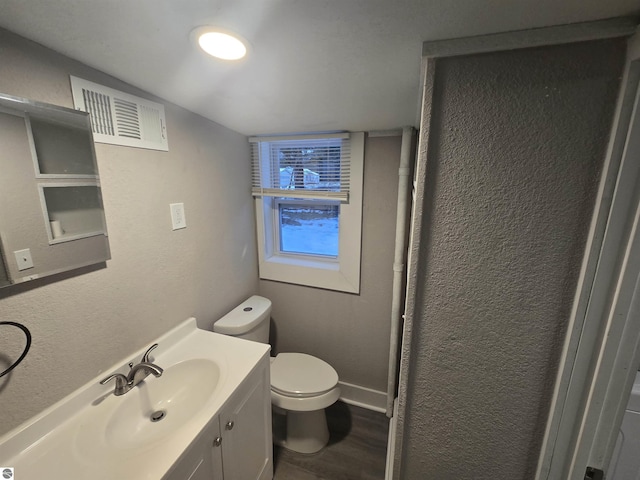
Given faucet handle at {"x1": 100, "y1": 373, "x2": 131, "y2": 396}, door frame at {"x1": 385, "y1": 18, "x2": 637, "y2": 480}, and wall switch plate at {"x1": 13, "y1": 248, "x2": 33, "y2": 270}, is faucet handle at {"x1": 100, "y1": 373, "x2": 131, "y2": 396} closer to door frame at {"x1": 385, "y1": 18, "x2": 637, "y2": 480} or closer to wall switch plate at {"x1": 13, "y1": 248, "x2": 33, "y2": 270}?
wall switch plate at {"x1": 13, "y1": 248, "x2": 33, "y2": 270}

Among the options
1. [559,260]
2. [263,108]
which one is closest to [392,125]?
[263,108]

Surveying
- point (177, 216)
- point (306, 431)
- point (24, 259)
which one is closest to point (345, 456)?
point (306, 431)

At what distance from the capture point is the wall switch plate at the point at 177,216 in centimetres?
120

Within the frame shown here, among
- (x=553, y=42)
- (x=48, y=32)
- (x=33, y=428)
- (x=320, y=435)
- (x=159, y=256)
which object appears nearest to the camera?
(x=553, y=42)

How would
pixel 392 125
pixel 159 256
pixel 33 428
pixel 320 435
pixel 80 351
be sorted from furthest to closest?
1. pixel 320 435
2. pixel 392 125
3. pixel 159 256
4. pixel 80 351
5. pixel 33 428

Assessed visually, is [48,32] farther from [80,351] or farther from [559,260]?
[559,260]

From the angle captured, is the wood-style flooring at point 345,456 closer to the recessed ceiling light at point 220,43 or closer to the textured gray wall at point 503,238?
the textured gray wall at point 503,238

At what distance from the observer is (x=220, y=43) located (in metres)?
0.68

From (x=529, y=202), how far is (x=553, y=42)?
0.34 metres

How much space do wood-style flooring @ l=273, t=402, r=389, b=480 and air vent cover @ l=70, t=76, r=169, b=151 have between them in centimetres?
182

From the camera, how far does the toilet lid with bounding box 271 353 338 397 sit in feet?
4.83

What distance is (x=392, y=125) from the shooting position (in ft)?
4.73

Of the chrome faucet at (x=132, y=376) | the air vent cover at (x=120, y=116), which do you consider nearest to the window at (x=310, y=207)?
the air vent cover at (x=120, y=116)

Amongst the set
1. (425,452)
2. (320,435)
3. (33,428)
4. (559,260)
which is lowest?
(320,435)
